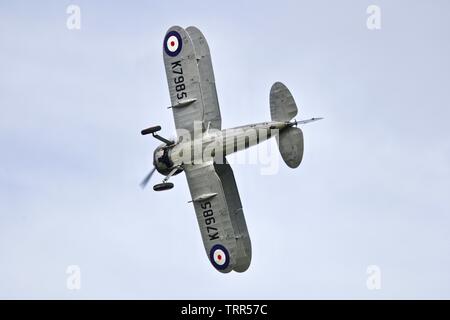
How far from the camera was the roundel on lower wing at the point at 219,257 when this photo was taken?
5300 centimetres

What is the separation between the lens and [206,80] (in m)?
54.4

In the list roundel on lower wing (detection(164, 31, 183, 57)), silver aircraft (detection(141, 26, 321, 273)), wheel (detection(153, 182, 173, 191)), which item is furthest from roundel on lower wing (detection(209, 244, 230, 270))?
roundel on lower wing (detection(164, 31, 183, 57))

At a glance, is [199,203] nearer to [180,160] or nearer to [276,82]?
[180,160]

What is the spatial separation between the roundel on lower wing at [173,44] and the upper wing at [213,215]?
15.5ft

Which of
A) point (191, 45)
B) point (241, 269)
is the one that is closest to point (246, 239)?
point (241, 269)

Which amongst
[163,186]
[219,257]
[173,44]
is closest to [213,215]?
[219,257]

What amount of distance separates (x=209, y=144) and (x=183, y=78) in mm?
3069

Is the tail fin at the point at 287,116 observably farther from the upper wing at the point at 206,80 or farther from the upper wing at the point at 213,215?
the upper wing at the point at 213,215

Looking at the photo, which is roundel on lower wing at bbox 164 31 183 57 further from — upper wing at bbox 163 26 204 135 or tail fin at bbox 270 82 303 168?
tail fin at bbox 270 82 303 168

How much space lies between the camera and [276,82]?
5197cm

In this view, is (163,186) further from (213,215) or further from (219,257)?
(219,257)

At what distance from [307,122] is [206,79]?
532 cm

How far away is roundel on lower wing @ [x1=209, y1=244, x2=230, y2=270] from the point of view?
53000 millimetres

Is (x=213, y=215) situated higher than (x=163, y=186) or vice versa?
(x=163, y=186)
